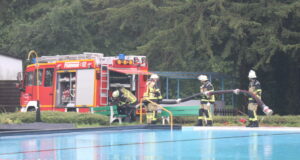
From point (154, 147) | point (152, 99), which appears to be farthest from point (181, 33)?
point (154, 147)

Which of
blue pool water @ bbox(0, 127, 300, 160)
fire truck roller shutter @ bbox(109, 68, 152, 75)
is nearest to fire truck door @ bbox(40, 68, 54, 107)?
fire truck roller shutter @ bbox(109, 68, 152, 75)

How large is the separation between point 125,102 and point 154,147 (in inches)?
392

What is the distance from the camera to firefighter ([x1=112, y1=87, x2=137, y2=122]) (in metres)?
23.6

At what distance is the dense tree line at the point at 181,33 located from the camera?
26891 mm

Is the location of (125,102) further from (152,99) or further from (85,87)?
Answer: (85,87)

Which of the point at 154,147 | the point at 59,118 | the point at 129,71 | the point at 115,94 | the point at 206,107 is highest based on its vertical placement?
the point at 129,71

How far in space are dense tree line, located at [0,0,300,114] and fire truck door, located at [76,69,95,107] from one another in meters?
5.51

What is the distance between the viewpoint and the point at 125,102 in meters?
23.8

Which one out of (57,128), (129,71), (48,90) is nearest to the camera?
(57,128)

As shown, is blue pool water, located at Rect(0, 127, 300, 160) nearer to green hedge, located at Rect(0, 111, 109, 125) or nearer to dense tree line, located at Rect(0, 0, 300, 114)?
green hedge, located at Rect(0, 111, 109, 125)

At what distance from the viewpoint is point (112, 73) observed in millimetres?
24641

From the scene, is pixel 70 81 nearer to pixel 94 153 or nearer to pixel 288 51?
pixel 288 51

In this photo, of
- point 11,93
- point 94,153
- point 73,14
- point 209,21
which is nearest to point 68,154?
point 94,153

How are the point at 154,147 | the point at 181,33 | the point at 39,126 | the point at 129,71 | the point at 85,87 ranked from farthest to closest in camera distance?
the point at 181,33
the point at 85,87
the point at 129,71
the point at 39,126
the point at 154,147
